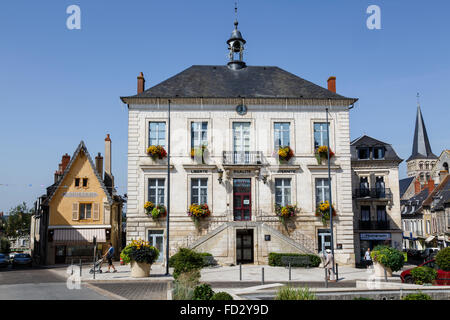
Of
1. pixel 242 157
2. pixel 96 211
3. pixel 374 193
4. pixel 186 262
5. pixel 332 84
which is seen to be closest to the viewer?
pixel 186 262

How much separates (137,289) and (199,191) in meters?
13.0

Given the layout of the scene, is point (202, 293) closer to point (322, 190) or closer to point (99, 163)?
point (322, 190)

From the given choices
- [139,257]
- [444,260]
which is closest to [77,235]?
[139,257]

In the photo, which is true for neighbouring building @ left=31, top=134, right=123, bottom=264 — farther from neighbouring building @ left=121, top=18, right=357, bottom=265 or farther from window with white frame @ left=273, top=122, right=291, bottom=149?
window with white frame @ left=273, top=122, right=291, bottom=149

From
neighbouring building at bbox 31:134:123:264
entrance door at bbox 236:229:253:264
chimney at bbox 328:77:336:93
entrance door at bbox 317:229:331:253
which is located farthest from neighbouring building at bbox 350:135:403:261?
neighbouring building at bbox 31:134:123:264

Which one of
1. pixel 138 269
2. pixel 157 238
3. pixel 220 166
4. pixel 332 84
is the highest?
pixel 332 84

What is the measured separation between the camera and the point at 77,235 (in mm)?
33688

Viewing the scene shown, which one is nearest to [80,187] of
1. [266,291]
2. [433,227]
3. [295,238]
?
[295,238]

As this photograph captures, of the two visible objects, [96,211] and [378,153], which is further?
[378,153]

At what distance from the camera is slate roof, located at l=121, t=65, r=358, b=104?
30734 millimetres

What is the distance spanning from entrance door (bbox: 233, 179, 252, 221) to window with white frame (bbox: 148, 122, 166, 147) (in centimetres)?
596

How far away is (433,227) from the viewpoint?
55.0m

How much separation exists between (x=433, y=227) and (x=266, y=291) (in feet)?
158

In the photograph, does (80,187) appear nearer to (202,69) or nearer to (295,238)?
(202,69)
